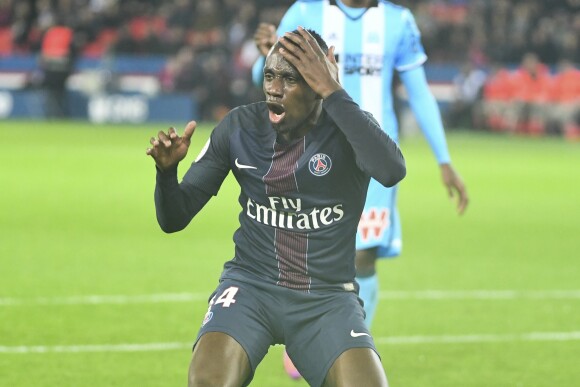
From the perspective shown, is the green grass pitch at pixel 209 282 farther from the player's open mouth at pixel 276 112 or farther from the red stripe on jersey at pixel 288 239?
the player's open mouth at pixel 276 112

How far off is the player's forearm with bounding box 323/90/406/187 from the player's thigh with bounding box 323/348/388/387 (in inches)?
27.9

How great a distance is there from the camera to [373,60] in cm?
729

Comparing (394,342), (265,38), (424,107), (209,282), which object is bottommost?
(209,282)

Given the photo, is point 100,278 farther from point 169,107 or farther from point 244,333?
point 169,107

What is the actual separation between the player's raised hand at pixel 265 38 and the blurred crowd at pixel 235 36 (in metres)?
23.4

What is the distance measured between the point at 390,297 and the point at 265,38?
12.3 feet

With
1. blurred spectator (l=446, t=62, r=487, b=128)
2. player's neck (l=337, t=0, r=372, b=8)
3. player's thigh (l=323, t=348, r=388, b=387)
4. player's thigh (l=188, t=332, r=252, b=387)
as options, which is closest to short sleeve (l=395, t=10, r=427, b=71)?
player's neck (l=337, t=0, r=372, b=8)

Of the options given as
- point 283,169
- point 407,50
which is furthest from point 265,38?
point 283,169

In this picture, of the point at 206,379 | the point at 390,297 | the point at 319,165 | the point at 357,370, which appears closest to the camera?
the point at 206,379

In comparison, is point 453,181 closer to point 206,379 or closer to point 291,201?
point 291,201

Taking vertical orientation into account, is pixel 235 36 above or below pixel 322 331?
below

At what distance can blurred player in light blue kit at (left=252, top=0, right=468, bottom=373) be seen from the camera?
7.26 m

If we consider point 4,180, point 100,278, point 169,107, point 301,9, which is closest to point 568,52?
point 169,107

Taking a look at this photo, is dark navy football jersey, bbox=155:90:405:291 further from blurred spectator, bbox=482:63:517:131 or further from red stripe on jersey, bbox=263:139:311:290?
blurred spectator, bbox=482:63:517:131
